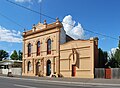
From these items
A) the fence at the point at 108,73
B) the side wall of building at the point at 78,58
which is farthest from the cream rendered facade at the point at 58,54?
the fence at the point at 108,73

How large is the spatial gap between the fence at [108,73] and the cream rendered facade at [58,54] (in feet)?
3.07

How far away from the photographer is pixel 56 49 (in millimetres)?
44406

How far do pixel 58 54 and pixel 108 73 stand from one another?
34.7ft

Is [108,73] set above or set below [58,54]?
below

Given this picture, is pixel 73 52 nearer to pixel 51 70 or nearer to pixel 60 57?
pixel 60 57

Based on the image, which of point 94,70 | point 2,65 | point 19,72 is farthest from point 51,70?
point 2,65

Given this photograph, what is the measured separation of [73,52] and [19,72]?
2106cm

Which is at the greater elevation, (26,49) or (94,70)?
(26,49)

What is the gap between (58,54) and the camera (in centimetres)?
4406

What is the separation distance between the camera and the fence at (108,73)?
121 ft

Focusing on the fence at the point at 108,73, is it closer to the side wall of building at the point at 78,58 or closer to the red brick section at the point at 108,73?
the red brick section at the point at 108,73

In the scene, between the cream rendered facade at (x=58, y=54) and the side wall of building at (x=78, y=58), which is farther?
the cream rendered facade at (x=58, y=54)

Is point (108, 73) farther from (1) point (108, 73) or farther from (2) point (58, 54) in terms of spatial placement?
(2) point (58, 54)

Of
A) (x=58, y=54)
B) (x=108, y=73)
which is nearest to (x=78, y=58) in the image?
(x=58, y=54)
